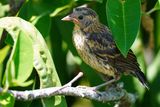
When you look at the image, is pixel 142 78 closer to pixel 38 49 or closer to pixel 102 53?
pixel 102 53

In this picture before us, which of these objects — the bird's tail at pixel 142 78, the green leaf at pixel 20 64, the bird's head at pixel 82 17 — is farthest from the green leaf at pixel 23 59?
the bird's tail at pixel 142 78

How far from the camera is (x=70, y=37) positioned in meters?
4.85

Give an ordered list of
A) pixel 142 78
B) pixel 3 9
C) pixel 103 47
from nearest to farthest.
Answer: pixel 142 78
pixel 103 47
pixel 3 9

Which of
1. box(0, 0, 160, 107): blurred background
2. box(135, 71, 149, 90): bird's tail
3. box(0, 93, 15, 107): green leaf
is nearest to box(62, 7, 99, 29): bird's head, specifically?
box(0, 0, 160, 107): blurred background

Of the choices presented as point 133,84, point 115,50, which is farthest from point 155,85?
point 115,50

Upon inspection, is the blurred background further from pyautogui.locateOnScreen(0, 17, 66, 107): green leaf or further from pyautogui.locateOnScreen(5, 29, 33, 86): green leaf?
pyautogui.locateOnScreen(5, 29, 33, 86): green leaf

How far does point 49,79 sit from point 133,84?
1.42 meters

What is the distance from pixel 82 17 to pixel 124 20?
1186mm

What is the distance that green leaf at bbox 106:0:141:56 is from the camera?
339 centimetres

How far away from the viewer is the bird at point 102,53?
442 centimetres

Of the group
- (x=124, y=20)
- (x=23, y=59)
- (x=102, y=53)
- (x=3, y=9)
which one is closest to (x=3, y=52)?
(x=3, y=9)

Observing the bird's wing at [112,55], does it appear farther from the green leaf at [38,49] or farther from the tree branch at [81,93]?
the green leaf at [38,49]

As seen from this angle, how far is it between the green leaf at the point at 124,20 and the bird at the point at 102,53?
95cm

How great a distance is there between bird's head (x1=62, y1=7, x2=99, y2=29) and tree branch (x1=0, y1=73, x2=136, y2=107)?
0.61 m
